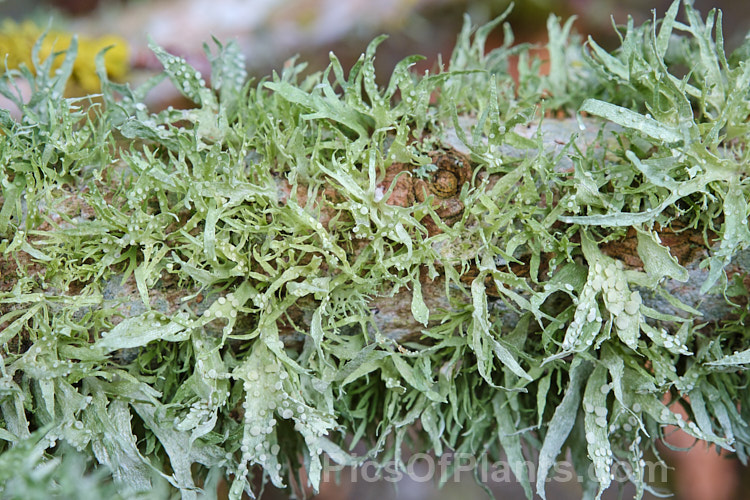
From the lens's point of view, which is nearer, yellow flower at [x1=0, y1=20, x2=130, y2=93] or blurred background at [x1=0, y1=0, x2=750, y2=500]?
yellow flower at [x1=0, y1=20, x2=130, y2=93]

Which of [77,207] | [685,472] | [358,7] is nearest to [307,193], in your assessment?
[77,207]

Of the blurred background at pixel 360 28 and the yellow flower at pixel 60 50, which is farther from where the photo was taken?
the blurred background at pixel 360 28

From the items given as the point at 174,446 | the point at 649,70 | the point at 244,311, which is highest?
the point at 649,70

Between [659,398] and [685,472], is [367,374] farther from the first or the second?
[685,472]
